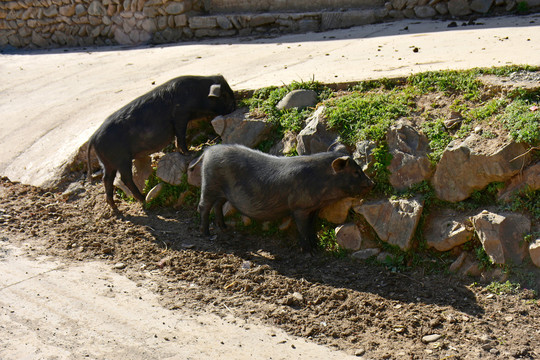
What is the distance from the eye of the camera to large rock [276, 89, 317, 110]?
22.4ft

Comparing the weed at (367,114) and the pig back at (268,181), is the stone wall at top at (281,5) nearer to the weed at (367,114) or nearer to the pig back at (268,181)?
the weed at (367,114)

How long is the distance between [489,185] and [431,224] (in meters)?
0.58

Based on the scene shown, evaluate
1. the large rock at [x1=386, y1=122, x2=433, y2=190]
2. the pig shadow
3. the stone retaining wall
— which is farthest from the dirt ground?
the stone retaining wall

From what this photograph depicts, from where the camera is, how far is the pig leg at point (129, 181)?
283 inches

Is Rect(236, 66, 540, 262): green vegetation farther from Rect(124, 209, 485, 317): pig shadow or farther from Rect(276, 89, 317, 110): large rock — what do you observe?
Rect(124, 209, 485, 317): pig shadow

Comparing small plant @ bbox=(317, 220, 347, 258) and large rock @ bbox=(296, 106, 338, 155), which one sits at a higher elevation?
large rock @ bbox=(296, 106, 338, 155)

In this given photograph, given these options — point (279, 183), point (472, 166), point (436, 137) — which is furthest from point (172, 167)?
point (472, 166)

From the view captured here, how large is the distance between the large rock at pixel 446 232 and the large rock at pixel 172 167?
2903 mm

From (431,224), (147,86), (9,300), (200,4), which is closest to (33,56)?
(200,4)

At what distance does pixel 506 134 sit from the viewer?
5.31 m

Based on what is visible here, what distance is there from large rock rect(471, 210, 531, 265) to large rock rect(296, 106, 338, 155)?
5.63 feet

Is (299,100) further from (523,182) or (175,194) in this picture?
(523,182)

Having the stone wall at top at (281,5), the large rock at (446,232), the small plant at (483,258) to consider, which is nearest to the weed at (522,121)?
the large rock at (446,232)

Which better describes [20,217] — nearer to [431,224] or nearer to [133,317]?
[133,317]
